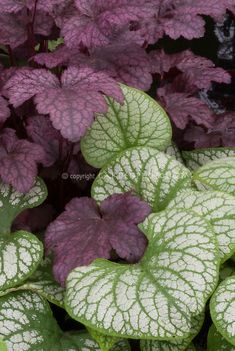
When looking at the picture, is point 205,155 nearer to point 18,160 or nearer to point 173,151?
point 173,151

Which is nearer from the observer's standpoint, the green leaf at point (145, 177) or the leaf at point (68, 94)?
the leaf at point (68, 94)

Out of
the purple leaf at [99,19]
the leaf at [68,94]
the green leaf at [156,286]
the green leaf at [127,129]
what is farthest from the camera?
the green leaf at [127,129]

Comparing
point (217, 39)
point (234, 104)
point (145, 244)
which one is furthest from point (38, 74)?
point (217, 39)

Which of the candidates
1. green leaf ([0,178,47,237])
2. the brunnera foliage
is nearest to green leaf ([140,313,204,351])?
the brunnera foliage

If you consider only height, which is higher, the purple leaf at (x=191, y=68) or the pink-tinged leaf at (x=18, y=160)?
the purple leaf at (x=191, y=68)

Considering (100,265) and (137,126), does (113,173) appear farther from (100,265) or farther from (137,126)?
(100,265)

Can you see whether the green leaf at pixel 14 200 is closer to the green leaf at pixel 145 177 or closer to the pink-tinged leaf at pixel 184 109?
the green leaf at pixel 145 177

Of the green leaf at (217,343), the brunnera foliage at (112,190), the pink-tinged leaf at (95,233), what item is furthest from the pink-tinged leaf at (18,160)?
the green leaf at (217,343)
